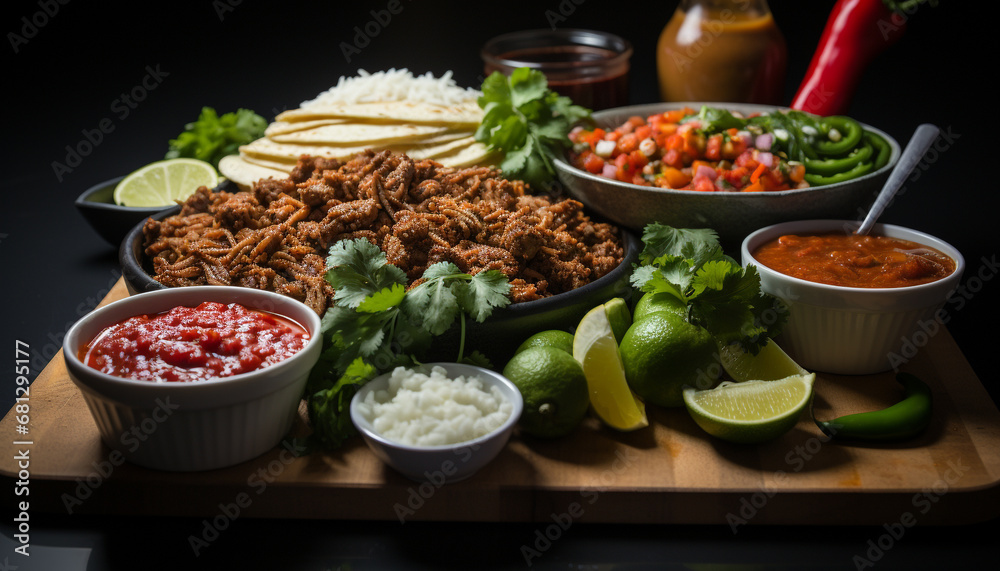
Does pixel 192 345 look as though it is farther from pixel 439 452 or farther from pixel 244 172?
pixel 244 172

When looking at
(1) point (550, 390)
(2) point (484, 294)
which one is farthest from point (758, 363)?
(2) point (484, 294)

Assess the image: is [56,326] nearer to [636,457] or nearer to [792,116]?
[636,457]

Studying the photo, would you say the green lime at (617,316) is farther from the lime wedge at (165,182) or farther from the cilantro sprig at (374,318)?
the lime wedge at (165,182)

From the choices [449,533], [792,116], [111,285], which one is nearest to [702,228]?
[792,116]

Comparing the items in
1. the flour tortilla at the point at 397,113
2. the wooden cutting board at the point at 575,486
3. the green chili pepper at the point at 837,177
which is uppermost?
the flour tortilla at the point at 397,113

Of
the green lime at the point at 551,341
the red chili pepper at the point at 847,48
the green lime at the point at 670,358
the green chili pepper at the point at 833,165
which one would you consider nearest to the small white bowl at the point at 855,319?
the green lime at the point at 670,358

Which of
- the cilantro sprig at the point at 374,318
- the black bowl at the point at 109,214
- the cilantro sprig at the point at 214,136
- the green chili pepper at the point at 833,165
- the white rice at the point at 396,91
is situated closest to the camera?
the cilantro sprig at the point at 374,318

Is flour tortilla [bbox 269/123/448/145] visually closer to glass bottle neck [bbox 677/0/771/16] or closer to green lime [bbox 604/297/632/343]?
green lime [bbox 604/297/632/343]
